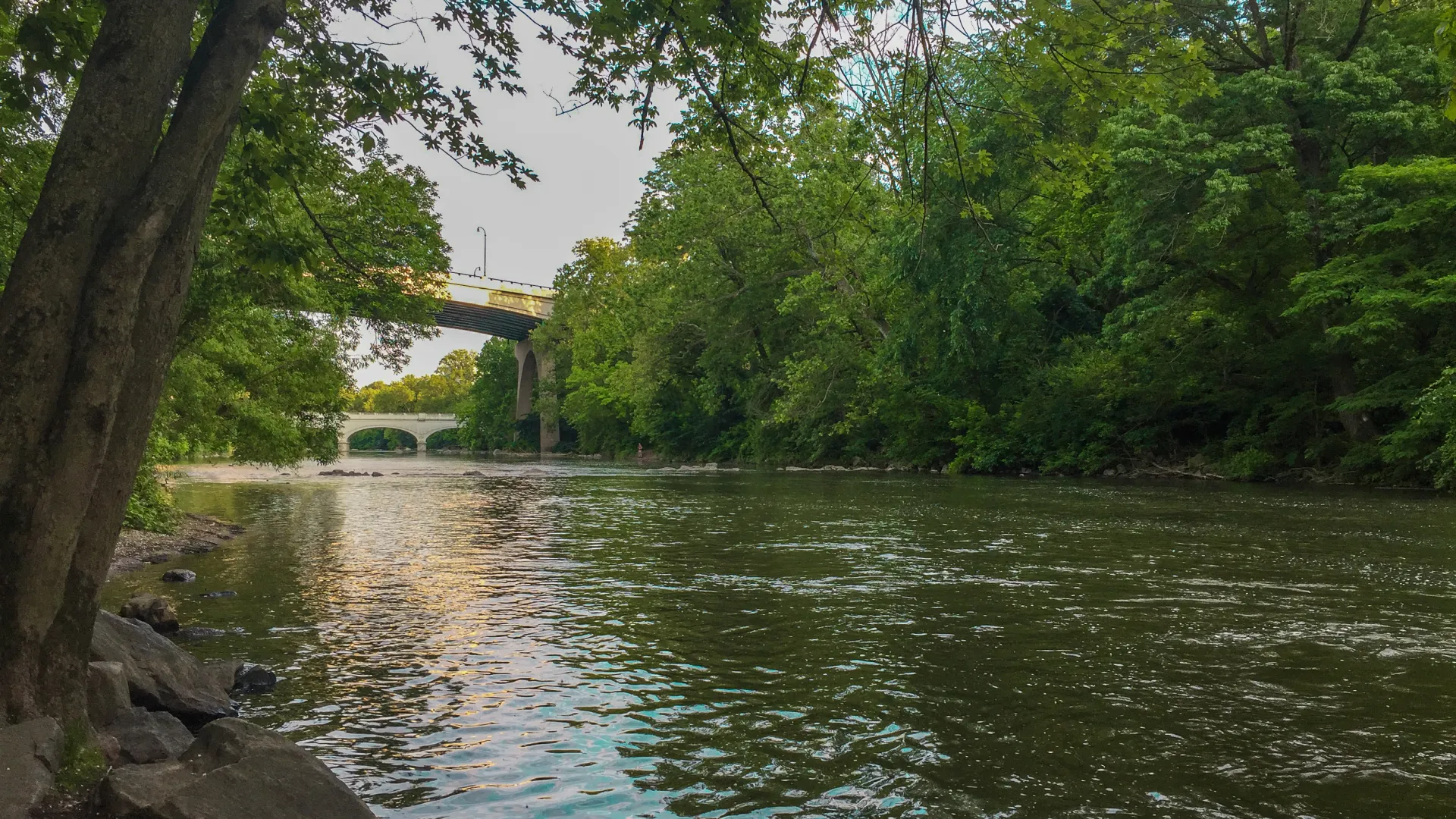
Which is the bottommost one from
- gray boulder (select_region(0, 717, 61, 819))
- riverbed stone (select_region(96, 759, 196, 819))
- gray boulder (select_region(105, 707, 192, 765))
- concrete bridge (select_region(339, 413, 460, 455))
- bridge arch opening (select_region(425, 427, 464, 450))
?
gray boulder (select_region(105, 707, 192, 765))

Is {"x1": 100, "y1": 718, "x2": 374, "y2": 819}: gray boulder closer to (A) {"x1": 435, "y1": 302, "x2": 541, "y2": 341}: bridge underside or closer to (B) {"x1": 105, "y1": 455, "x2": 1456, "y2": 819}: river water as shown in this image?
(B) {"x1": 105, "y1": 455, "x2": 1456, "y2": 819}: river water

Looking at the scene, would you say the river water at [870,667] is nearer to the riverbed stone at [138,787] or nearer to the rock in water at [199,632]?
the rock in water at [199,632]

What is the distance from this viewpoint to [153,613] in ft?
29.2

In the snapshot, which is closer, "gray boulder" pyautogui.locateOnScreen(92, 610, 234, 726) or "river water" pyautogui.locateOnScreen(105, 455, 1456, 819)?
"river water" pyautogui.locateOnScreen(105, 455, 1456, 819)

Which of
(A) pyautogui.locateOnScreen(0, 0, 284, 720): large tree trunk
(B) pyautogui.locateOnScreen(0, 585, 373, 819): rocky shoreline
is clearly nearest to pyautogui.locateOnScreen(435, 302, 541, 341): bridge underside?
(B) pyautogui.locateOnScreen(0, 585, 373, 819): rocky shoreline

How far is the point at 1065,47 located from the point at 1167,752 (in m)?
4.28

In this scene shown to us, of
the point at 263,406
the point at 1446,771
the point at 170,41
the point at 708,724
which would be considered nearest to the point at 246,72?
the point at 170,41

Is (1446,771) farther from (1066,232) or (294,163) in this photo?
(1066,232)

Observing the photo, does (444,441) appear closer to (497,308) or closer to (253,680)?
(497,308)

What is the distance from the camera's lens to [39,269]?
Result: 14.0 ft

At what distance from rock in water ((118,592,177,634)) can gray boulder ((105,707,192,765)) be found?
3785mm

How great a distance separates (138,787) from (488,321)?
9229 cm

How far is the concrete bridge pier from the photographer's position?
9212 centimetres

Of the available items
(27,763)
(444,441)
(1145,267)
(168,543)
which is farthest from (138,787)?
(444,441)
